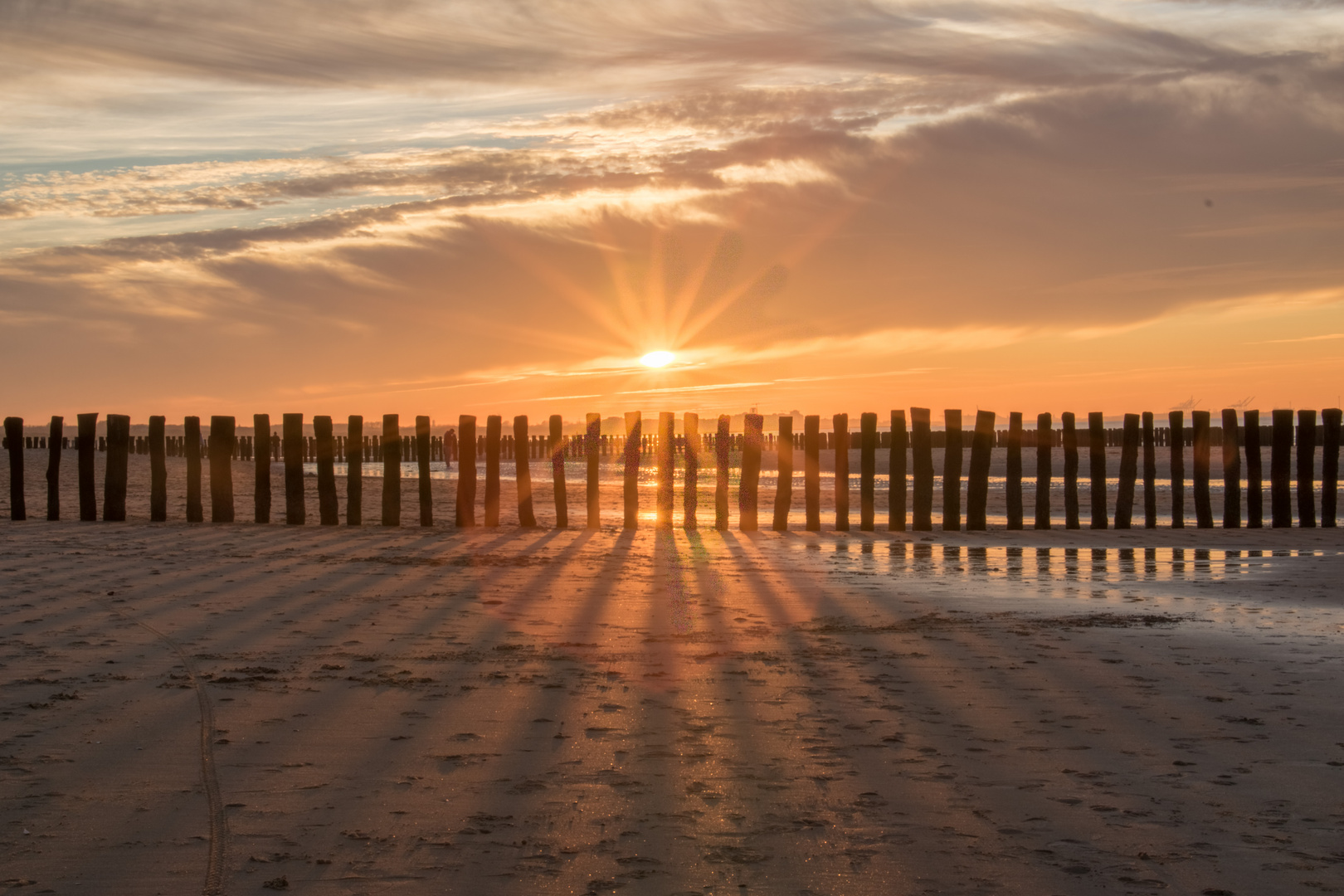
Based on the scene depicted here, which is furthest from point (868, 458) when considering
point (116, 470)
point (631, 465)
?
point (116, 470)

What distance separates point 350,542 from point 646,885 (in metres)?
8.42

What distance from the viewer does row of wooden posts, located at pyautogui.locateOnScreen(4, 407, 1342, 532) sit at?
40.3 feet

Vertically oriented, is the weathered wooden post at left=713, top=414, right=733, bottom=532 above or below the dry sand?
above

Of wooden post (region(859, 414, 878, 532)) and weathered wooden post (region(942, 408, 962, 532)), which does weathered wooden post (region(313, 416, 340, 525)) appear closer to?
wooden post (region(859, 414, 878, 532))

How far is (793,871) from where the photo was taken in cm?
283

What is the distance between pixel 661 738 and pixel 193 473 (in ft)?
32.9

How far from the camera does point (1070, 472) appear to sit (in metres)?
12.7

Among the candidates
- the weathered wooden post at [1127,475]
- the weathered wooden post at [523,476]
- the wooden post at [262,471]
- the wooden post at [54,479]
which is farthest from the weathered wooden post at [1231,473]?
the wooden post at [54,479]

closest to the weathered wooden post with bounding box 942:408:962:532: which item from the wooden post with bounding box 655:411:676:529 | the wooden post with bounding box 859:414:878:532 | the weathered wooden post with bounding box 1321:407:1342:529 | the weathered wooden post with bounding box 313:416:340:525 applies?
the wooden post with bounding box 859:414:878:532

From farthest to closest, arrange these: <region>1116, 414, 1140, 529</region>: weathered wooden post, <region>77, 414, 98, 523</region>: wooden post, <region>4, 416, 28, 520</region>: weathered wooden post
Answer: <region>1116, 414, 1140, 529</region>: weathered wooden post → <region>77, 414, 98, 523</region>: wooden post → <region>4, 416, 28, 520</region>: weathered wooden post

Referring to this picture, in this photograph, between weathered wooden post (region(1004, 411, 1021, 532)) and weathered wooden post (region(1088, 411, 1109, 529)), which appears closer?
weathered wooden post (region(1004, 411, 1021, 532))

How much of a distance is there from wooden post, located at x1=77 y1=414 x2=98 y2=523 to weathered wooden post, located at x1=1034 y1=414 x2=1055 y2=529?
35.8ft

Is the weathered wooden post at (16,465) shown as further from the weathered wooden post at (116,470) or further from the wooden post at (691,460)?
the wooden post at (691,460)

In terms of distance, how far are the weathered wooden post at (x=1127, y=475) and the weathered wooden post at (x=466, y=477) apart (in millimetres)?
7611
